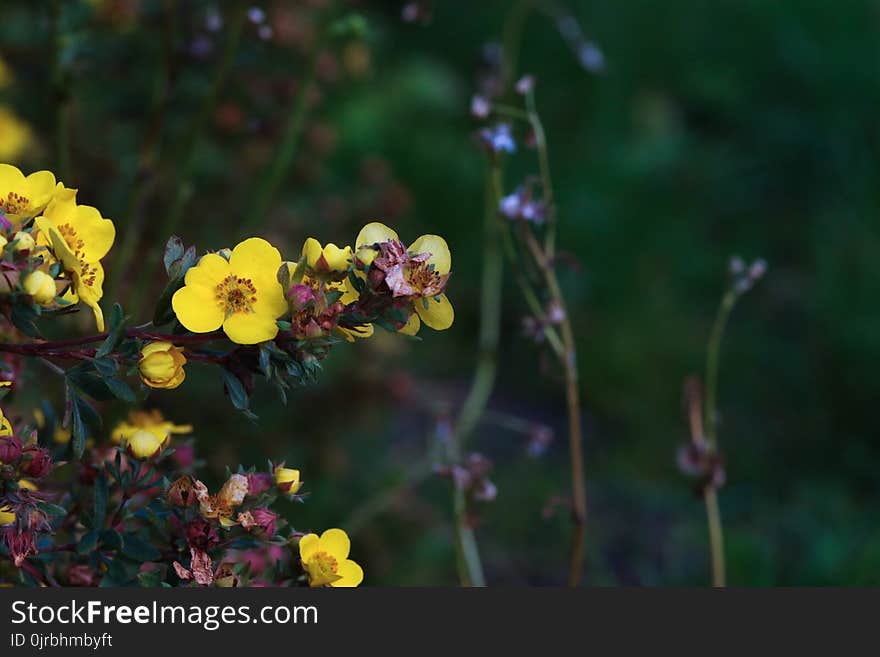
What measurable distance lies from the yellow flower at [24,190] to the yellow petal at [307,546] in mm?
360

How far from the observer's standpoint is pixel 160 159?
2.35 meters

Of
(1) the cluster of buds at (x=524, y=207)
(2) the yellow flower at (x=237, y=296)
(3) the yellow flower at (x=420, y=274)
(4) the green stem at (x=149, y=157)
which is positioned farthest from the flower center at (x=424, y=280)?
(4) the green stem at (x=149, y=157)

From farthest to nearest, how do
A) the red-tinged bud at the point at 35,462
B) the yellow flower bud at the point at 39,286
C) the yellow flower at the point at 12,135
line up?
the yellow flower at the point at 12,135 → the red-tinged bud at the point at 35,462 → the yellow flower bud at the point at 39,286

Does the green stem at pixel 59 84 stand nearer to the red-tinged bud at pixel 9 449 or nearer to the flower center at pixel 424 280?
the red-tinged bud at pixel 9 449

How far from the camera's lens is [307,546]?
947mm

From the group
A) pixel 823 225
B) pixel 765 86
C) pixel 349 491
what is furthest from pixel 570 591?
pixel 765 86

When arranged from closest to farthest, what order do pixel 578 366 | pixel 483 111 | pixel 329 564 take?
pixel 329 564 < pixel 483 111 < pixel 578 366

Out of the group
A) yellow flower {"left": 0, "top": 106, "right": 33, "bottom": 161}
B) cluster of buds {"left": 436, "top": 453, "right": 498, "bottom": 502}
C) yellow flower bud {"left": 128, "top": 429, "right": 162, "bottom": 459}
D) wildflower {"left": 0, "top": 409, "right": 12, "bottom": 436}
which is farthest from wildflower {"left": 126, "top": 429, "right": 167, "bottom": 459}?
yellow flower {"left": 0, "top": 106, "right": 33, "bottom": 161}

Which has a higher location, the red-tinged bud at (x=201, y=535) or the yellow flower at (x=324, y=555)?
the red-tinged bud at (x=201, y=535)

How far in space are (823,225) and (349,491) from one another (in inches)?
77.6

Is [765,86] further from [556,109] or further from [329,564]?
[329,564]

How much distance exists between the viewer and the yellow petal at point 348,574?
0.96m

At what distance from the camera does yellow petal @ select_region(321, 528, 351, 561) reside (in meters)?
0.95

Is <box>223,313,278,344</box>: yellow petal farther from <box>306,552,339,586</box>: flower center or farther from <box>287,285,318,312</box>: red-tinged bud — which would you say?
<box>306,552,339,586</box>: flower center
